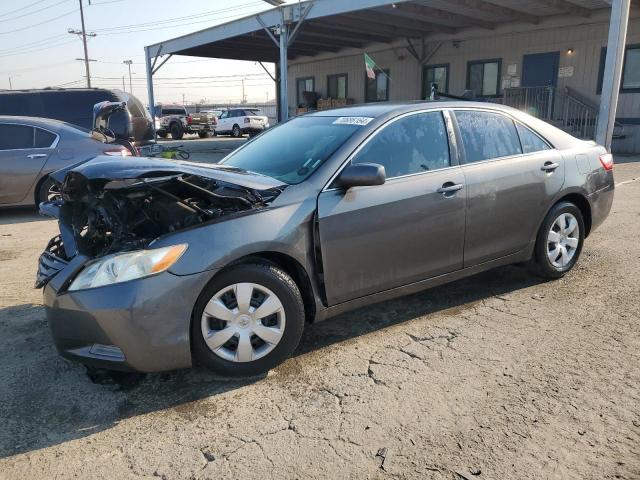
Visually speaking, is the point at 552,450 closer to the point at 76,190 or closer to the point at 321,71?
the point at 76,190

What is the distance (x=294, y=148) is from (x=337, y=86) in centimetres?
2088

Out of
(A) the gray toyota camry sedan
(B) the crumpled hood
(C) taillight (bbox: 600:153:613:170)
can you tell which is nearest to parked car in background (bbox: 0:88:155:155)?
(A) the gray toyota camry sedan

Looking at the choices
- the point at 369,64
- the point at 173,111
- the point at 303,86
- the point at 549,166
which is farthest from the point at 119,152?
the point at 173,111

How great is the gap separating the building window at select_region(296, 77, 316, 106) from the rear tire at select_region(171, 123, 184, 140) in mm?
8189

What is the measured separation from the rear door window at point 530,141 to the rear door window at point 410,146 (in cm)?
88

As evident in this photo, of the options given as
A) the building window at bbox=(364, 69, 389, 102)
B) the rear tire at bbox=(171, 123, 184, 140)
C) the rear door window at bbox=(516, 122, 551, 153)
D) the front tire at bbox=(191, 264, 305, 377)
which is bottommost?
the rear tire at bbox=(171, 123, 184, 140)

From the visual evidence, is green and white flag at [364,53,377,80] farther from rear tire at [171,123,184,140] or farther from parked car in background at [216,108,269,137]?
rear tire at [171,123,184,140]

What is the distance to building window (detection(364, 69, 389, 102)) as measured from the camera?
835 inches

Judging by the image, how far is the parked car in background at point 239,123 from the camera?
31.0m

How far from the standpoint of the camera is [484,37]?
17.8 m

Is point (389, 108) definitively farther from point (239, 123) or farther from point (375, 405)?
point (239, 123)

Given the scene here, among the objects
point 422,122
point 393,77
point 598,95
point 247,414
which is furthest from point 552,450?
point 393,77

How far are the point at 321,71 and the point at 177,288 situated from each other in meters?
23.1

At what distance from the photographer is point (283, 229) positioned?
120 inches
